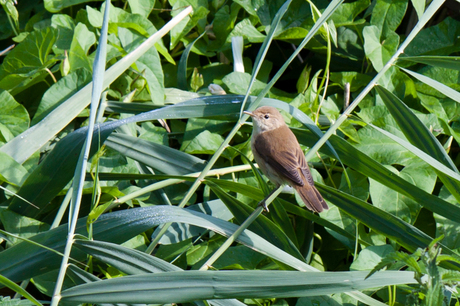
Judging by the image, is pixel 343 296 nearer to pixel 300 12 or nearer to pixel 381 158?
pixel 381 158

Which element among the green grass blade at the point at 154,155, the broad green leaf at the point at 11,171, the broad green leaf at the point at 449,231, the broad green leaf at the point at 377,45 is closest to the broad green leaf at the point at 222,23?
the broad green leaf at the point at 377,45

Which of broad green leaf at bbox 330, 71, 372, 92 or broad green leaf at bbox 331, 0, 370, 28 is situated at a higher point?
broad green leaf at bbox 331, 0, 370, 28

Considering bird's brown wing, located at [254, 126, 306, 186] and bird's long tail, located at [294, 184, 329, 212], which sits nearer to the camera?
bird's long tail, located at [294, 184, 329, 212]

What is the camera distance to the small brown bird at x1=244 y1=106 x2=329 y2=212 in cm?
231

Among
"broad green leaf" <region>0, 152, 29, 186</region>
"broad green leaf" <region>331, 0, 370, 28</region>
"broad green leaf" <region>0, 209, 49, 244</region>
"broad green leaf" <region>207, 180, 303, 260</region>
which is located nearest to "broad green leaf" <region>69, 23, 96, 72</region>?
"broad green leaf" <region>0, 152, 29, 186</region>

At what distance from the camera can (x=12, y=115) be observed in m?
2.47

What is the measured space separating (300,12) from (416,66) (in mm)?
820

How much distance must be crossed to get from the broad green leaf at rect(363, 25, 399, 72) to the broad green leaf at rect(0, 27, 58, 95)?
5.84 ft

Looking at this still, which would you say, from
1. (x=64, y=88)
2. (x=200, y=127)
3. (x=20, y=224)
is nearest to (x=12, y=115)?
(x=64, y=88)

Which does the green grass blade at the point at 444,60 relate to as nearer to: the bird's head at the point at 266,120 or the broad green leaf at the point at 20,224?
the bird's head at the point at 266,120

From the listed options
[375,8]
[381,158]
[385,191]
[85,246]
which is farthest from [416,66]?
[85,246]

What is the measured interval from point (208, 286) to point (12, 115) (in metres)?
1.64

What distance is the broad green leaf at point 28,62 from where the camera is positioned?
258 centimetres

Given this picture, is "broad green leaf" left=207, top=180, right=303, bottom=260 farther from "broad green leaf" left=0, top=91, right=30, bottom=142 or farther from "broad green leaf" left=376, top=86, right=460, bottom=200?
"broad green leaf" left=0, top=91, right=30, bottom=142
